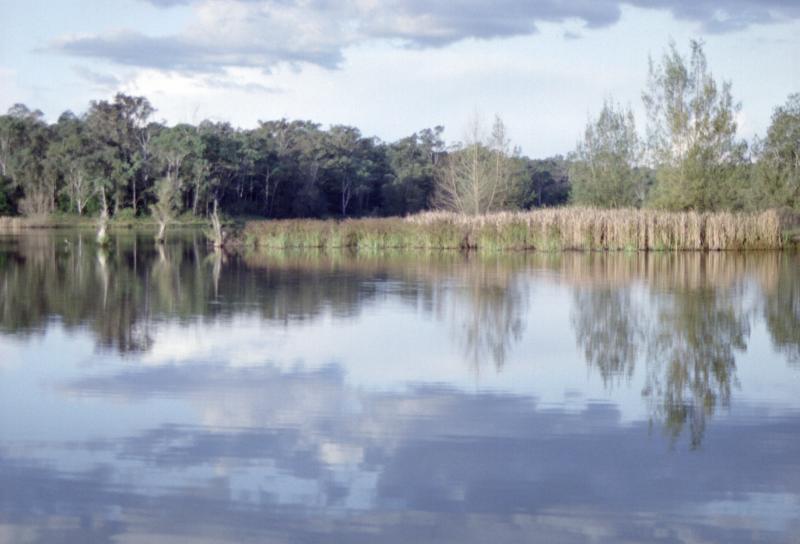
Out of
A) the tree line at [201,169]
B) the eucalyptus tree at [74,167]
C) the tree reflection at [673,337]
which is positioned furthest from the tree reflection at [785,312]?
the eucalyptus tree at [74,167]

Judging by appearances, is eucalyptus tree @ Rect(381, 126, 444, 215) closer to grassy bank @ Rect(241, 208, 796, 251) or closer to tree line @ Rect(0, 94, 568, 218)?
tree line @ Rect(0, 94, 568, 218)

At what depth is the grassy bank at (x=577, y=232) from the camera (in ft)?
108

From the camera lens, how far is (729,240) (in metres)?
33.5

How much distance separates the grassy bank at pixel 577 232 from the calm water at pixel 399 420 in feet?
55.5

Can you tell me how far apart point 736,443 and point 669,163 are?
1222 inches

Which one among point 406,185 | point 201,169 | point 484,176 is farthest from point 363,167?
point 484,176

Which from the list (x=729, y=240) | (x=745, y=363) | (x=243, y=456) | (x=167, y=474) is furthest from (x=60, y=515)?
(x=729, y=240)

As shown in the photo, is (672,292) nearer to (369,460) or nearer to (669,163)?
(369,460)

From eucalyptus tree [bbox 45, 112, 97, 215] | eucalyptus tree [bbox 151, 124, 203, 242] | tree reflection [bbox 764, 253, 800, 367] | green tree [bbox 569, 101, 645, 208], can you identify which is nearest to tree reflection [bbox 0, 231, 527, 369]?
tree reflection [bbox 764, 253, 800, 367]

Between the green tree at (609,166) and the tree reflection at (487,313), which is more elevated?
the green tree at (609,166)

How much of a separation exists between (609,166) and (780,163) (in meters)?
7.51

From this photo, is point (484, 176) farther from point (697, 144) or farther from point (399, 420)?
point (399, 420)

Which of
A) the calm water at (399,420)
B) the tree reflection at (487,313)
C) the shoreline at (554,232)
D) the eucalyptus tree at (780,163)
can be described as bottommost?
the calm water at (399,420)

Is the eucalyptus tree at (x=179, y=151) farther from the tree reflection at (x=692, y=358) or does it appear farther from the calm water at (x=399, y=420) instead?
the tree reflection at (x=692, y=358)
